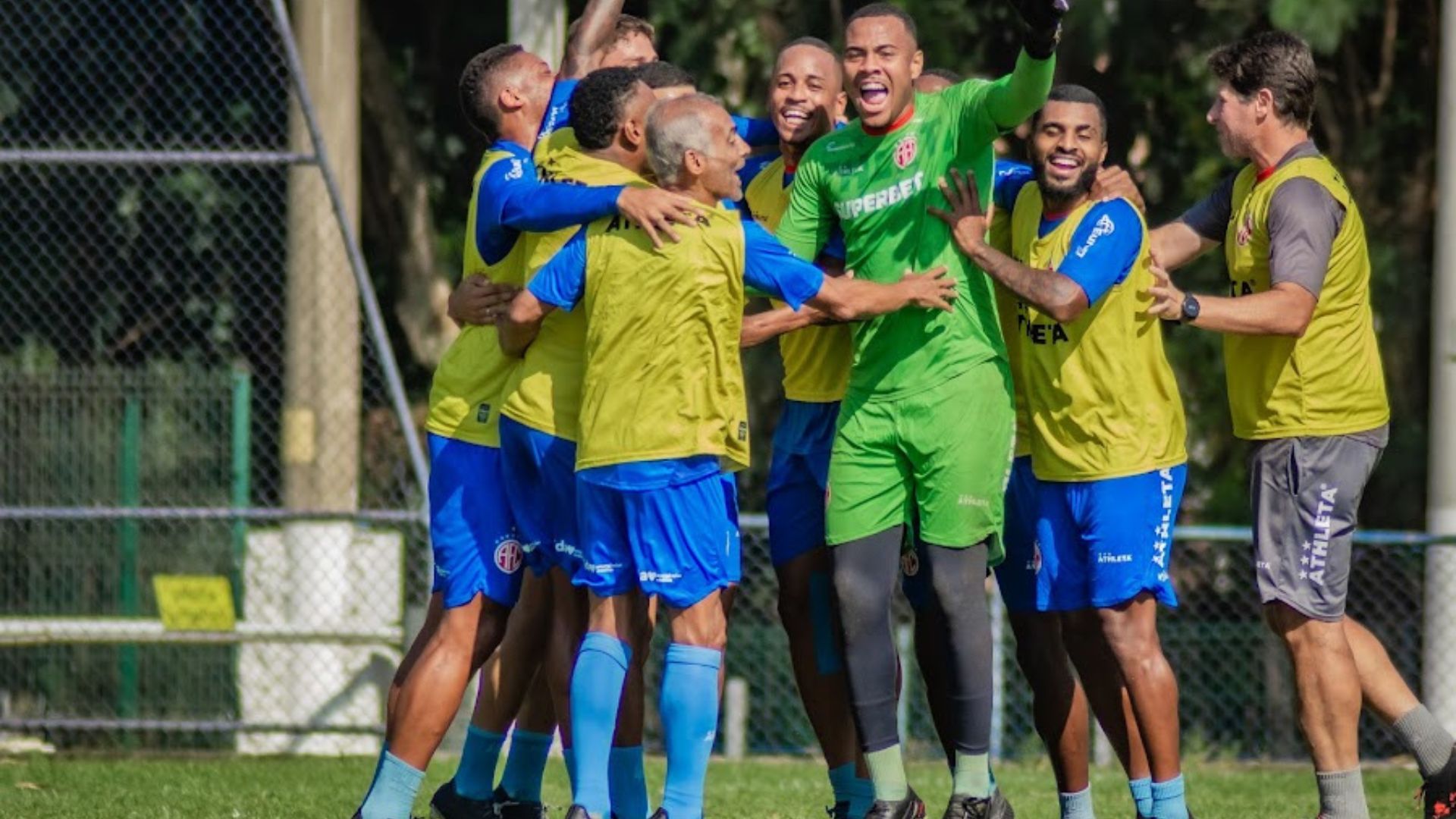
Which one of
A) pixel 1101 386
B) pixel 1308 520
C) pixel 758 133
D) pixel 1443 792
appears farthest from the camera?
pixel 758 133

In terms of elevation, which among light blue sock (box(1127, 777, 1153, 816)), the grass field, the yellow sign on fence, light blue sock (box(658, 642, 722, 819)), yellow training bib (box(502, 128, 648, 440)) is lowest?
the grass field

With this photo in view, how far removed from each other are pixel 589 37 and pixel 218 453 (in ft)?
16.9

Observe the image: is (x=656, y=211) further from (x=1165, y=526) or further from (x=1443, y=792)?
(x=1443, y=792)

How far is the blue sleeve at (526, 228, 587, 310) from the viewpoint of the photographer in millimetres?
6070

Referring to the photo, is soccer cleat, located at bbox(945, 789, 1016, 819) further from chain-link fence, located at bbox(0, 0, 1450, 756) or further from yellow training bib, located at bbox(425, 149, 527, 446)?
chain-link fence, located at bbox(0, 0, 1450, 756)

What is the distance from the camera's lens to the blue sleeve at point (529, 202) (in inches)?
239

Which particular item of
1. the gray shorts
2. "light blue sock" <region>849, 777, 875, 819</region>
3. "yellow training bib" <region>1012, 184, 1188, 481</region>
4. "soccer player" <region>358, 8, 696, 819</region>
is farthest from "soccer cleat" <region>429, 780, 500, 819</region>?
the gray shorts

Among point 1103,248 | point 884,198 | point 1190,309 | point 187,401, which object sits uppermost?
point 884,198

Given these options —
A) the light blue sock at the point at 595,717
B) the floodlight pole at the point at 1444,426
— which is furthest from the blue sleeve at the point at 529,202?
the floodlight pole at the point at 1444,426

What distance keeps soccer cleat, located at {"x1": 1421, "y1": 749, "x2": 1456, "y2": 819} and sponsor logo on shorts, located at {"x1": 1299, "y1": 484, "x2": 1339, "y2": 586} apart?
32.4 inches

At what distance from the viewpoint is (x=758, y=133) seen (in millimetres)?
7387

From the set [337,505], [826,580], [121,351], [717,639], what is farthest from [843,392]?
[121,351]

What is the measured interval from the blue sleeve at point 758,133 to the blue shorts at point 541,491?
1559 mm

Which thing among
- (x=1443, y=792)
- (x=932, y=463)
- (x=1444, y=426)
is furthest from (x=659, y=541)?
(x=1444, y=426)
